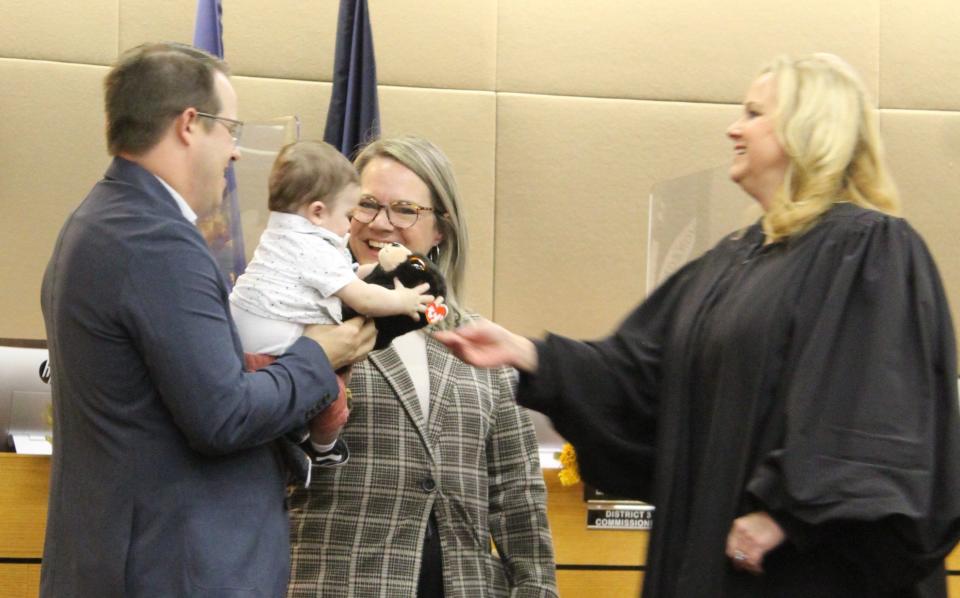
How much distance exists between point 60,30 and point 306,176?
87.5 inches

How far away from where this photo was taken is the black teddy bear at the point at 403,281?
7.65ft

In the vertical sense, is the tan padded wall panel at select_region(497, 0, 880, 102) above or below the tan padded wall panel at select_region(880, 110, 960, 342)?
above

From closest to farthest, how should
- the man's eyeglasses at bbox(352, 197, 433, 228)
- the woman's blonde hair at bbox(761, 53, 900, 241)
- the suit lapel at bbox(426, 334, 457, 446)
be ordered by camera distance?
the woman's blonde hair at bbox(761, 53, 900, 241)
the suit lapel at bbox(426, 334, 457, 446)
the man's eyeglasses at bbox(352, 197, 433, 228)

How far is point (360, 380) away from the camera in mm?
2465

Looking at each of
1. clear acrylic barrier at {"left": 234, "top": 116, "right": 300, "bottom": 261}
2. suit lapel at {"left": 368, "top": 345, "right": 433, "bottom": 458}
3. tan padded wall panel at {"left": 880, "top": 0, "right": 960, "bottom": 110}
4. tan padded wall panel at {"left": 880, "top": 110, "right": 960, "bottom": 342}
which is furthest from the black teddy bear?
tan padded wall panel at {"left": 880, "top": 0, "right": 960, "bottom": 110}

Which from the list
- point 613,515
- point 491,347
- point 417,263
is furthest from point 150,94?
point 613,515

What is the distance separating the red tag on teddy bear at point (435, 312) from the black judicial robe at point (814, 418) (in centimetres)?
21

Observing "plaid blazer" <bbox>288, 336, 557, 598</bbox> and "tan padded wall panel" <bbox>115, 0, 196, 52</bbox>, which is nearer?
"plaid blazer" <bbox>288, 336, 557, 598</bbox>

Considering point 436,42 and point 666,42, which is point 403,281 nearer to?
point 436,42

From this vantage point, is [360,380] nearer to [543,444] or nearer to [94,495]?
[94,495]

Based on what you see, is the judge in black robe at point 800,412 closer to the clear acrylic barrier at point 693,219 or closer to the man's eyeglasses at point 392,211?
the man's eyeglasses at point 392,211

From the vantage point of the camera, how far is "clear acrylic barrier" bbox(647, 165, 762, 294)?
141 inches

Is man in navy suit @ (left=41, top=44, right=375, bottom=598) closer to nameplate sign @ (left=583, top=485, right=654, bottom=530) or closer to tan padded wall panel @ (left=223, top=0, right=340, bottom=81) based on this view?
nameplate sign @ (left=583, top=485, right=654, bottom=530)

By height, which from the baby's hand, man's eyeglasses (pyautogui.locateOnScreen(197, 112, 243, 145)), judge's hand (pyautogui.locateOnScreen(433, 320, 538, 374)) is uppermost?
man's eyeglasses (pyautogui.locateOnScreen(197, 112, 243, 145))
